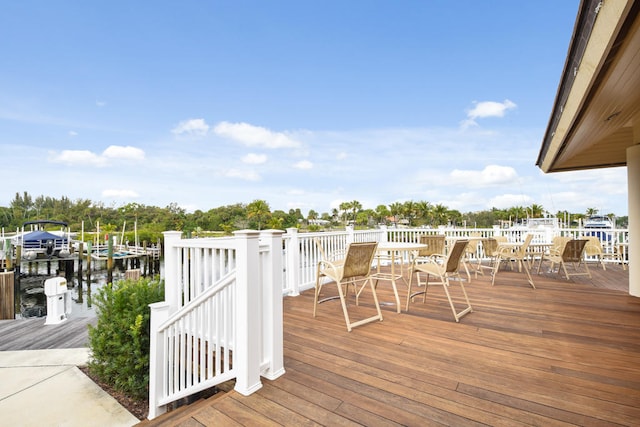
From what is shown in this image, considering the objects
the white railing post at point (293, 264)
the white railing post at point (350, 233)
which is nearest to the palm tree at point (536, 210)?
the white railing post at point (350, 233)

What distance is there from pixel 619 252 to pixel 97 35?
2122 centimetres

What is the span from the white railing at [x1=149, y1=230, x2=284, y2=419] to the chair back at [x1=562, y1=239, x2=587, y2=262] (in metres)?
5.71

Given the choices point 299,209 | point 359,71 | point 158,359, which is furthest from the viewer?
point 299,209

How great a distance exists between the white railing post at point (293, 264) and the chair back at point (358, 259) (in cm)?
153

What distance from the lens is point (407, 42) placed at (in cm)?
1135

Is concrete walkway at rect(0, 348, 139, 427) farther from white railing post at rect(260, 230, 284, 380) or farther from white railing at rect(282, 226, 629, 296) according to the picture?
white railing at rect(282, 226, 629, 296)

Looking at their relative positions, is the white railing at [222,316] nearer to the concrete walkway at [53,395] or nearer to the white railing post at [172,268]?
the white railing post at [172,268]

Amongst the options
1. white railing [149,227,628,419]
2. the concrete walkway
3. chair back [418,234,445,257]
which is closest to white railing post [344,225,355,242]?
chair back [418,234,445,257]

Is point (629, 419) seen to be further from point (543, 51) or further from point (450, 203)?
point (450, 203)

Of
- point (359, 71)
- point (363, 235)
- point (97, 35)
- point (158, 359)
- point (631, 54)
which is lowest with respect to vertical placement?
point (158, 359)

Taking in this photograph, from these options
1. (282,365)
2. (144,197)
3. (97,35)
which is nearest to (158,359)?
(282,365)

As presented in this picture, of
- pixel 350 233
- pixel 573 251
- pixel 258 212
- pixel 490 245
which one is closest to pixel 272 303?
pixel 350 233

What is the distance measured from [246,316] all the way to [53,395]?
3.27 m

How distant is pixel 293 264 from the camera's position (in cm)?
459
